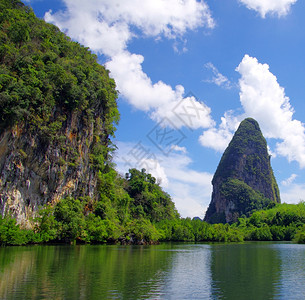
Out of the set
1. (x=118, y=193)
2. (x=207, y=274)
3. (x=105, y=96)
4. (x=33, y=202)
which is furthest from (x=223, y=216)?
(x=207, y=274)

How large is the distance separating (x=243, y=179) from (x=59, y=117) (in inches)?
4977

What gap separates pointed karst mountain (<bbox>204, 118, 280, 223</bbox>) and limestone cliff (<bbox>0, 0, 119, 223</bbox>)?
103 metres

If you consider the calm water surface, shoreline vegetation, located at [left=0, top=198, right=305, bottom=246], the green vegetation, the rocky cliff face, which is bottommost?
the calm water surface

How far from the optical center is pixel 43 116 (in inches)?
1344

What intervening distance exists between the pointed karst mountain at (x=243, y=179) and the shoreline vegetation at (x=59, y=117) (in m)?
83.2

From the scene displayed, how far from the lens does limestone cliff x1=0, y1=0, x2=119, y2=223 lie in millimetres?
29547

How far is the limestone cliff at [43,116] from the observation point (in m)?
29.5

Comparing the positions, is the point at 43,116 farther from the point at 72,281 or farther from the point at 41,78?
the point at 72,281

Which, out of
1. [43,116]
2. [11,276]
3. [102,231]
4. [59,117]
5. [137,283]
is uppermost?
[59,117]

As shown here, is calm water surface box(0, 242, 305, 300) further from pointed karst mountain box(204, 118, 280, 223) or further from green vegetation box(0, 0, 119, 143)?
pointed karst mountain box(204, 118, 280, 223)

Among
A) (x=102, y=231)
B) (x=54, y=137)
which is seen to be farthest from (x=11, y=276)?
(x=102, y=231)

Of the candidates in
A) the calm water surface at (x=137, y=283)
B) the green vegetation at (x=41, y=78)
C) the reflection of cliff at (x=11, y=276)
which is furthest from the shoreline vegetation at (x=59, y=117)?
the calm water surface at (x=137, y=283)

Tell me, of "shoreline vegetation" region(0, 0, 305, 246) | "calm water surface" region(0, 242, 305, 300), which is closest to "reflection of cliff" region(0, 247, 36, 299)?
"calm water surface" region(0, 242, 305, 300)

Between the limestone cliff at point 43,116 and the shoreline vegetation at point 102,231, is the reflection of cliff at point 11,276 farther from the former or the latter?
the limestone cliff at point 43,116
